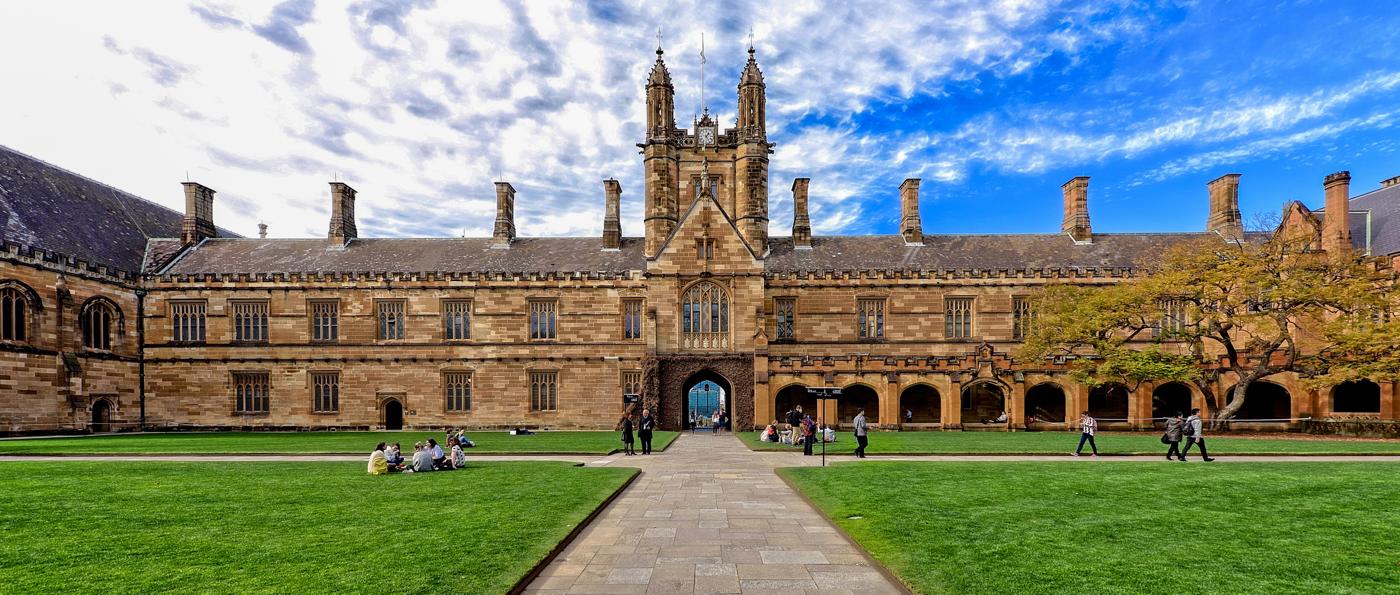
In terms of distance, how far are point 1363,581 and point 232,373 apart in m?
42.8

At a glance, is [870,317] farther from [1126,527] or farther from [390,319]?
[1126,527]

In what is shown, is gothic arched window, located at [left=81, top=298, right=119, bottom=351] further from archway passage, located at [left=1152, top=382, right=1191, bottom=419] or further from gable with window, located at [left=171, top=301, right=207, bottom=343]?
archway passage, located at [left=1152, top=382, right=1191, bottom=419]

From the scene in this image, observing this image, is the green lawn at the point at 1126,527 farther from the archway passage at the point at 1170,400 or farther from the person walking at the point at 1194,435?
the archway passage at the point at 1170,400

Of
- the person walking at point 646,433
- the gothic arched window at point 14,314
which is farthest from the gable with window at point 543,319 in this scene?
the gothic arched window at point 14,314

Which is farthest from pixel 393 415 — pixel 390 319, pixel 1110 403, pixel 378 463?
pixel 1110 403

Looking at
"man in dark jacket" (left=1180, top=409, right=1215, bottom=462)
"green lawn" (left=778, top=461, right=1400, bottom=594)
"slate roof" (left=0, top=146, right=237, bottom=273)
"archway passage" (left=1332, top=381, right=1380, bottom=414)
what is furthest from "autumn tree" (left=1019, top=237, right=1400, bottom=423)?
"slate roof" (left=0, top=146, right=237, bottom=273)

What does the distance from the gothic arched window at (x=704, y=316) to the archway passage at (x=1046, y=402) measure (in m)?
16.1

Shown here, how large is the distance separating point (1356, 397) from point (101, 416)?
59.9 meters

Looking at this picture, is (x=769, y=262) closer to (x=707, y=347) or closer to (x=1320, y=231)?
(x=707, y=347)

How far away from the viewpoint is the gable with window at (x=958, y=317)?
3619cm

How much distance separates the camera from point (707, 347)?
3425 centimetres

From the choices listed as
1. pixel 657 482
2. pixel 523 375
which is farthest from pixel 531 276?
pixel 657 482

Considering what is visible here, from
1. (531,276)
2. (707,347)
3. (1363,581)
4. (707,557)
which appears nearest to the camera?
(1363,581)

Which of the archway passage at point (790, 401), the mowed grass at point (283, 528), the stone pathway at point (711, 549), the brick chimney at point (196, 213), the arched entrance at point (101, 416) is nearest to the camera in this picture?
the mowed grass at point (283, 528)
